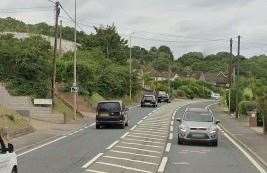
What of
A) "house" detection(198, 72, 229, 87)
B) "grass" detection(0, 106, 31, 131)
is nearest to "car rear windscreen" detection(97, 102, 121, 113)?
"grass" detection(0, 106, 31, 131)

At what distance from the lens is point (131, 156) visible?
78.1 ft

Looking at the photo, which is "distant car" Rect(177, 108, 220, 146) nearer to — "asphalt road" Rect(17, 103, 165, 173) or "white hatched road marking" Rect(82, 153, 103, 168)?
"asphalt road" Rect(17, 103, 165, 173)

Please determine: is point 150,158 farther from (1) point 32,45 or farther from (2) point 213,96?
(2) point 213,96

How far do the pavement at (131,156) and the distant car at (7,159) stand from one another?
5.50m

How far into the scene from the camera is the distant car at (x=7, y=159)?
12.4m

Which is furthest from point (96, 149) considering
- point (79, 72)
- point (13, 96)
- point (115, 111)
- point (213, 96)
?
point (213, 96)

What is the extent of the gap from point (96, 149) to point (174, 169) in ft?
23.3

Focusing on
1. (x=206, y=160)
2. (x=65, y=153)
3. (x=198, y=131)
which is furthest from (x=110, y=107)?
(x=206, y=160)

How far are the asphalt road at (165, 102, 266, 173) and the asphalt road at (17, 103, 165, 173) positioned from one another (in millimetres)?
2898

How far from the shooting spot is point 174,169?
20.2 metres

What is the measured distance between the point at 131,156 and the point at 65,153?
2708mm

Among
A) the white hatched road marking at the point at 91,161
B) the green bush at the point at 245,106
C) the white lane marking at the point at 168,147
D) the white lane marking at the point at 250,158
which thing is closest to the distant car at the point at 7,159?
the white hatched road marking at the point at 91,161

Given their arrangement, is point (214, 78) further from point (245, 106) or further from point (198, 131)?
point (198, 131)

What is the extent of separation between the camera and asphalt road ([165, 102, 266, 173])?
20531 mm
